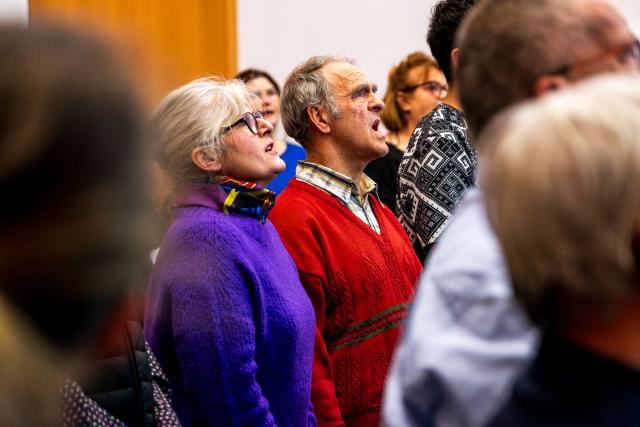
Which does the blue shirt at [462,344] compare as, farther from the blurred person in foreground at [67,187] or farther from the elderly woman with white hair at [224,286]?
the elderly woman with white hair at [224,286]

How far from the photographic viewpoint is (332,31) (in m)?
5.78

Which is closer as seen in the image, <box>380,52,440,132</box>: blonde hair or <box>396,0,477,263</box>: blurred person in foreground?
<box>396,0,477,263</box>: blurred person in foreground

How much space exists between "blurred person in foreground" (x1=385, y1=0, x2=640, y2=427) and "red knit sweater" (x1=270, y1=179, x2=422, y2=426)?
1.32 m

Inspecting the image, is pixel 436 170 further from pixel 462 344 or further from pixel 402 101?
pixel 402 101

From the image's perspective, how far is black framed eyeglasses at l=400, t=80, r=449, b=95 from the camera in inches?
177

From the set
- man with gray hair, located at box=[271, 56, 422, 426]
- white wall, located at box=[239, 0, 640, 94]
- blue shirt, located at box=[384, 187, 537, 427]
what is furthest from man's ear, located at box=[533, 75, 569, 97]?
white wall, located at box=[239, 0, 640, 94]

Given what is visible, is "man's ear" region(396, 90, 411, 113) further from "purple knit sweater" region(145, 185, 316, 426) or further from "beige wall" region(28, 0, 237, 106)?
"purple knit sweater" region(145, 185, 316, 426)

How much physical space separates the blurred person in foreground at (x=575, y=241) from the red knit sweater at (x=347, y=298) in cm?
166

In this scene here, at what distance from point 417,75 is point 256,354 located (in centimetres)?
240

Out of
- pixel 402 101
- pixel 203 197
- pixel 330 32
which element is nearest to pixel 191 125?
pixel 203 197

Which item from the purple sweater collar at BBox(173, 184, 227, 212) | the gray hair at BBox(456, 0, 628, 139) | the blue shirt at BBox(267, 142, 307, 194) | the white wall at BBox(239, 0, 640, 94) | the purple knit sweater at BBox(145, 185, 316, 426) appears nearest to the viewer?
the gray hair at BBox(456, 0, 628, 139)

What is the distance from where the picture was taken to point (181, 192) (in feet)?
8.54

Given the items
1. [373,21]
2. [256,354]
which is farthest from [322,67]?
[373,21]

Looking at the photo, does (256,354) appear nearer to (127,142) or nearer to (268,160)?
(268,160)
